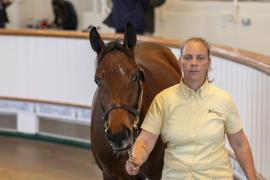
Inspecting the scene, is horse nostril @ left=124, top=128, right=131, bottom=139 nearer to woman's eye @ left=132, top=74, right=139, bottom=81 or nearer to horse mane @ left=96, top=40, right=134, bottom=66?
woman's eye @ left=132, top=74, right=139, bottom=81

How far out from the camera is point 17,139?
264 inches

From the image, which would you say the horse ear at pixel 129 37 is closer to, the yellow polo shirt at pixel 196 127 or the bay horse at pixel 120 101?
the bay horse at pixel 120 101

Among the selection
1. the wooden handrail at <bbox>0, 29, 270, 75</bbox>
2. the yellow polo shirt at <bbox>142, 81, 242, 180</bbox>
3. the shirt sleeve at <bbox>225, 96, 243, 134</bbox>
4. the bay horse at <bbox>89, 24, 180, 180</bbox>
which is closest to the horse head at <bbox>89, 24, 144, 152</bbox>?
the bay horse at <bbox>89, 24, 180, 180</bbox>

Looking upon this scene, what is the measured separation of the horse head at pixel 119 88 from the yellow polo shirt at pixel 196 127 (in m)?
0.12

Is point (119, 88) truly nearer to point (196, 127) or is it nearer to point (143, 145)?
point (143, 145)

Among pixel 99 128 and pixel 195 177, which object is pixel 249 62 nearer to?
pixel 99 128

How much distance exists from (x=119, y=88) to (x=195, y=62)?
0.34m

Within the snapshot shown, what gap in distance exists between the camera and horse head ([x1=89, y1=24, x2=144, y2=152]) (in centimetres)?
242

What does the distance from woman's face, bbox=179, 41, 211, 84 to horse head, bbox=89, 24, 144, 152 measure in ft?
0.85

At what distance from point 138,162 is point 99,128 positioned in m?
0.86

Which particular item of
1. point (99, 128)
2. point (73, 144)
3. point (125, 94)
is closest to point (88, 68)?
point (73, 144)

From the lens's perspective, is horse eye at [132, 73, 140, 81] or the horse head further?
horse eye at [132, 73, 140, 81]

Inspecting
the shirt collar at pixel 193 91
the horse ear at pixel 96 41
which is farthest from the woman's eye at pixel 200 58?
the horse ear at pixel 96 41

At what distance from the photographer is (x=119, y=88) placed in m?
2.54
